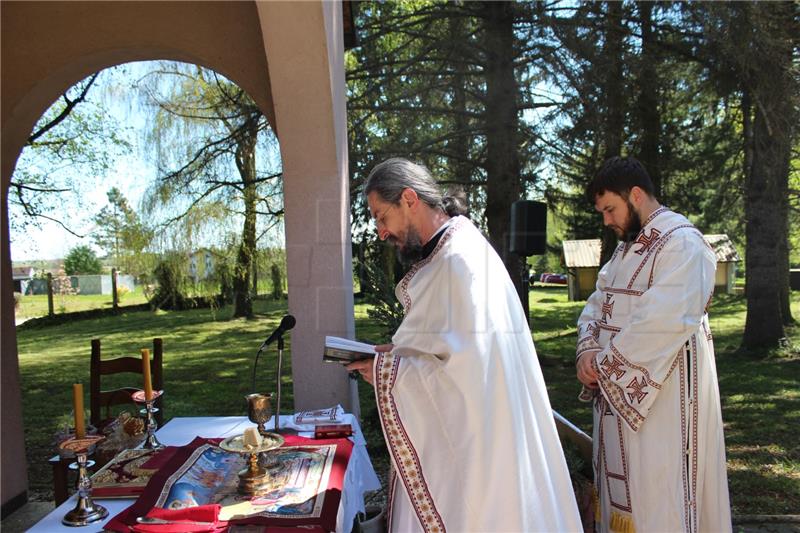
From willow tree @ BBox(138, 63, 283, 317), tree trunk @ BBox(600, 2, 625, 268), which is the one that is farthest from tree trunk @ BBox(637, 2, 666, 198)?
willow tree @ BBox(138, 63, 283, 317)

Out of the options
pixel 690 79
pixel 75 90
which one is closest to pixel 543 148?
pixel 690 79

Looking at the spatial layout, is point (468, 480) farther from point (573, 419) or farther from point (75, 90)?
point (75, 90)

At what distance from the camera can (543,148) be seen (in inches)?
267

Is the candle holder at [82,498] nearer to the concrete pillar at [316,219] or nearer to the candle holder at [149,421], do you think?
the candle holder at [149,421]

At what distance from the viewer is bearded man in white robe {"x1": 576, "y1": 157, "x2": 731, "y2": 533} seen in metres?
2.27

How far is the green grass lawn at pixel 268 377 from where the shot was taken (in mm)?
4602

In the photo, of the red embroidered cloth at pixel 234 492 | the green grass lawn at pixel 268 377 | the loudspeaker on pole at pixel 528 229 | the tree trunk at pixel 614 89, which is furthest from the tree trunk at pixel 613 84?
the red embroidered cloth at pixel 234 492

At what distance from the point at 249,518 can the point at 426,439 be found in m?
0.54

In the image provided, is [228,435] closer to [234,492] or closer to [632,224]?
[234,492]

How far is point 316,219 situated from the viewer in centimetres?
350

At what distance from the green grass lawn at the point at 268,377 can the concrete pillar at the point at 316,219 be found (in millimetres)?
1359

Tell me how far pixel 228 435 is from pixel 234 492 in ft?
2.38

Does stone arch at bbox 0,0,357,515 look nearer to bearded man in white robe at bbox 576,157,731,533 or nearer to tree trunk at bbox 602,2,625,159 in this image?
Result: bearded man in white robe at bbox 576,157,731,533

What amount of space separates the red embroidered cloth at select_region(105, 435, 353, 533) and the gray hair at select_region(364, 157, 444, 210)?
0.93 m
